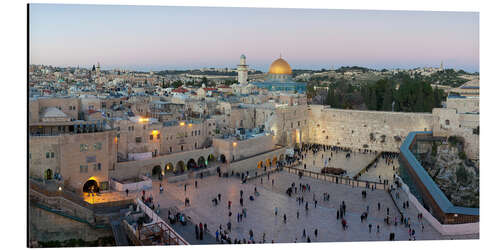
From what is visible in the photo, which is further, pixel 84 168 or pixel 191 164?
pixel 191 164

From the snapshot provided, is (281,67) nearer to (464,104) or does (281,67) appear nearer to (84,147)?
(464,104)

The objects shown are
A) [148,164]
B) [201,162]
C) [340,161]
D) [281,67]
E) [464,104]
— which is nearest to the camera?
[148,164]

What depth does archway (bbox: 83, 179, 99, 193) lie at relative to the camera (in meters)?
13.6

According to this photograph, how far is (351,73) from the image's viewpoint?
6175 centimetres

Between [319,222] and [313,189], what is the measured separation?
139 inches

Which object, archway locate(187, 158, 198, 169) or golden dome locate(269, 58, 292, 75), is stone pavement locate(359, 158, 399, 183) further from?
golden dome locate(269, 58, 292, 75)

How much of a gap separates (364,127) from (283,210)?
12.9 metres

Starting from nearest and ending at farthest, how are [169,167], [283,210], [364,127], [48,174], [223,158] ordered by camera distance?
[48,174] → [283,210] → [169,167] → [223,158] → [364,127]

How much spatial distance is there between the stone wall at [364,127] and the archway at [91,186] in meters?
14.9

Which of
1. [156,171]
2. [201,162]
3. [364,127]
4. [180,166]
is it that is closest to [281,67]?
[364,127]

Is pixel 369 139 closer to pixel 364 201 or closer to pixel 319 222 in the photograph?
pixel 364 201

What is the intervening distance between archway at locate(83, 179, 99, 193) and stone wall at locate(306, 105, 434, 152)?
587 inches

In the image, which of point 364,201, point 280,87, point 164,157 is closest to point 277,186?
point 364,201

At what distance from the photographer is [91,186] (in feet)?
44.9
